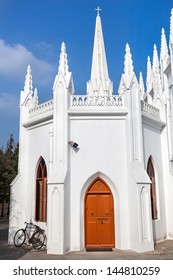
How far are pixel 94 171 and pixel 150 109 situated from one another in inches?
198

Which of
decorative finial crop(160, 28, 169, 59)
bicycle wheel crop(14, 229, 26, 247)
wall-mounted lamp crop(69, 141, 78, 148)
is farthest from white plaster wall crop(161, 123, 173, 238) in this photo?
bicycle wheel crop(14, 229, 26, 247)

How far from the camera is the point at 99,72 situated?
57.4 feet

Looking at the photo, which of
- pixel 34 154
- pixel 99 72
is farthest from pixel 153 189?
pixel 99 72

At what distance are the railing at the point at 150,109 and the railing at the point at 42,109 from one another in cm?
469

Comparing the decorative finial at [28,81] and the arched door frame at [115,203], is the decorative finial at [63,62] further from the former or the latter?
the arched door frame at [115,203]

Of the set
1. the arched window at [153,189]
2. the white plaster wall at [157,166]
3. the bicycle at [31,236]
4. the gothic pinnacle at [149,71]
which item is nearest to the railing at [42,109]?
the white plaster wall at [157,166]

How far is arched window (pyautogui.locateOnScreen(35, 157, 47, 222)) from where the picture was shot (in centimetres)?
1273

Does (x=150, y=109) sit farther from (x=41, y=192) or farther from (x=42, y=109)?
(x=41, y=192)

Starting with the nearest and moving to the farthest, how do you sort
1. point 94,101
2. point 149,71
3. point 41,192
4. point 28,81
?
point 94,101, point 41,192, point 28,81, point 149,71

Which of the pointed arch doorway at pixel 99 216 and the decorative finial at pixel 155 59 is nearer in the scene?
the pointed arch doorway at pixel 99 216

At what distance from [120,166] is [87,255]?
13.0 feet

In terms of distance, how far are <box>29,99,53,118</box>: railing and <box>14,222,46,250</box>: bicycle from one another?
565 cm

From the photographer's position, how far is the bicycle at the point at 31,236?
1159cm

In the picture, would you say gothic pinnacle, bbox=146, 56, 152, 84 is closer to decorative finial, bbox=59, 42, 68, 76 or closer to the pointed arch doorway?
decorative finial, bbox=59, 42, 68, 76
